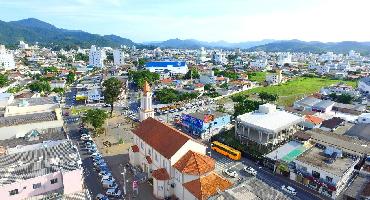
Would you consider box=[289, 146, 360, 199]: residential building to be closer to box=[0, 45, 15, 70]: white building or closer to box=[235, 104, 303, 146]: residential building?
box=[235, 104, 303, 146]: residential building

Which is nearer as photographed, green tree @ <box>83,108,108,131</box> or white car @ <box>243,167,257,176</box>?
white car @ <box>243,167,257,176</box>

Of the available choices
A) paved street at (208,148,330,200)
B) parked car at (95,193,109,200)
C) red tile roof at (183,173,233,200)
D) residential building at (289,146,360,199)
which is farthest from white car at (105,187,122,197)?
residential building at (289,146,360,199)

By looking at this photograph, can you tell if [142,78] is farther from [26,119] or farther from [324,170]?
[324,170]

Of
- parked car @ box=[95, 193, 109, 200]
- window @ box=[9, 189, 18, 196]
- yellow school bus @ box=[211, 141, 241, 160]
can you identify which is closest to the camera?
window @ box=[9, 189, 18, 196]

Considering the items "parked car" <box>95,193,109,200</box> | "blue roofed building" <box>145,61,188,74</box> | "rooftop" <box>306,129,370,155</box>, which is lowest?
"parked car" <box>95,193,109,200</box>

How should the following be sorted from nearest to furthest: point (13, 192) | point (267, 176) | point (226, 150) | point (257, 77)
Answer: point (13, 192), point (267, 176), point (226, 150), point (257, 77)

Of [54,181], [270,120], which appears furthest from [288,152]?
[54,181]
